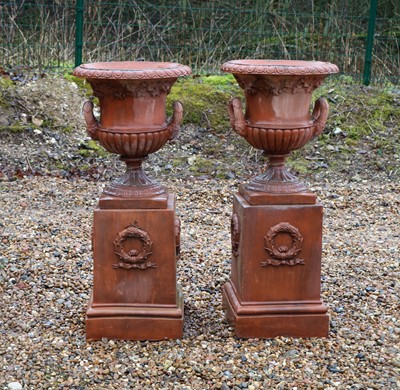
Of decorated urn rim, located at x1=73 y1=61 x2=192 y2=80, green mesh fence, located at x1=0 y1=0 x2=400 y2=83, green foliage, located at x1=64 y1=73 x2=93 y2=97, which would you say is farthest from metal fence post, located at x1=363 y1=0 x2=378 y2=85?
decorated urn rim, located at x1=73 y1=61 x2=192 y2=80

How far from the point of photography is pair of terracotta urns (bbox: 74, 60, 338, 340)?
3.25m

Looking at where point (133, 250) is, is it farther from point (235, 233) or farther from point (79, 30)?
point (79, 30)

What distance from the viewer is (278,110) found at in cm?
329

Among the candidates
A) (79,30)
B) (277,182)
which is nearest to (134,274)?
(277,182)

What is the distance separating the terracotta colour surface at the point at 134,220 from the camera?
3.22 meters

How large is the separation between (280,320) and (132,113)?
51.7 inches

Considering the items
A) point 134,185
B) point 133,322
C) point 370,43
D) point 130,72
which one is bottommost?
point 133,322

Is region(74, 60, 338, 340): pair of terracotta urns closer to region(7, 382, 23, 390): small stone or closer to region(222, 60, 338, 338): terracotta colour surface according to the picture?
region(222, 60, 338, 338): terracotta colour surface

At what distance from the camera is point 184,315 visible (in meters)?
3.76

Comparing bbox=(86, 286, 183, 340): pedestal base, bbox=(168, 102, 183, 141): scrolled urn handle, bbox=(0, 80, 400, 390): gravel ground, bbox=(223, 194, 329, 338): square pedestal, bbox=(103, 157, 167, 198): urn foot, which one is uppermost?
bbox=(168, 102, 183, 141): scrolled urn handle

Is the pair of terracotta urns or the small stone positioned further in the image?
the pair of terracotta urns

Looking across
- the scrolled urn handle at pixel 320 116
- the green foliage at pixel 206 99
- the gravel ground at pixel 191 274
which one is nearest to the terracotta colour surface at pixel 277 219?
the scrolled urn handle at pixel 320 116

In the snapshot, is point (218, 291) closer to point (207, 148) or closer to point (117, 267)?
point (117, 267)

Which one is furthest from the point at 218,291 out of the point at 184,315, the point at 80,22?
the point at 80,22
